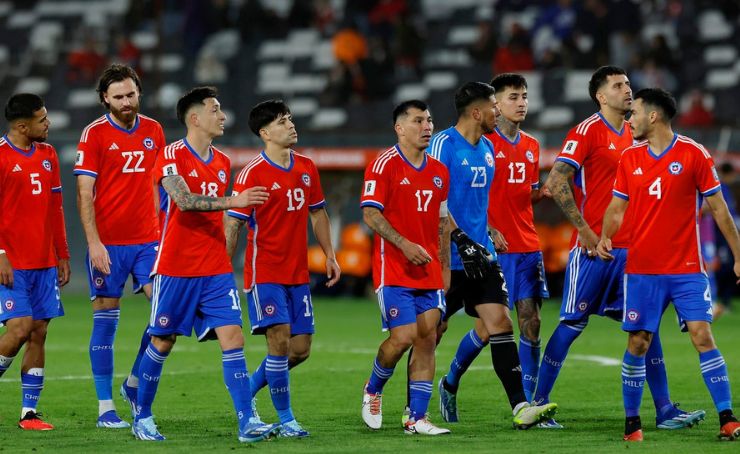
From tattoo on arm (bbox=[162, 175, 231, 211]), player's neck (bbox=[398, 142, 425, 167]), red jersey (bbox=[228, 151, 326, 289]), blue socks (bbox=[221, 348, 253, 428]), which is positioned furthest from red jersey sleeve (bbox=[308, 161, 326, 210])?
blue socks (bbox=[221, 348, 253, 428])

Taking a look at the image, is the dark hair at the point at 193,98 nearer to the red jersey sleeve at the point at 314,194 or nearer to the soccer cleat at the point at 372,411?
the red jersey sleeve at the point at 314,194

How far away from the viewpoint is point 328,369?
43.4ft

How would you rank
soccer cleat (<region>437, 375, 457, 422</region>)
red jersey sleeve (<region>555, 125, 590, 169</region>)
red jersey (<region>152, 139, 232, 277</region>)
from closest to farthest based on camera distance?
red jersey (<region>152, 139, 232, 277</region>), red jersey sleeve (<region>555, 125, 590, 169</region>), soccer cleat (<region>437, 375, 457, 422</region>)

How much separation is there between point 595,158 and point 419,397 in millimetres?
2304

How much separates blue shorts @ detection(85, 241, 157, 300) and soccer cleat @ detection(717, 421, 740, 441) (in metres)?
4.29

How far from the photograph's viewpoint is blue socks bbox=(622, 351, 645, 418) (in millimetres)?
8781

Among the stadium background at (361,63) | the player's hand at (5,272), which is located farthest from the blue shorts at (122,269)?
the stadium background at (361,63)

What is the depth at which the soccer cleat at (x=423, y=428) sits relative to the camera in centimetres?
899

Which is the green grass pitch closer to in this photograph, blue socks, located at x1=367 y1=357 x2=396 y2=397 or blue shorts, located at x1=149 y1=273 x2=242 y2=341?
blue socks, located at x1=367 y1=357 x2=396 y2=397

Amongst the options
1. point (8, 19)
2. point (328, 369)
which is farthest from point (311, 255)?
point (8, 19)

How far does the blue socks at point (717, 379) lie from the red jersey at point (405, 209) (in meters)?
1.90

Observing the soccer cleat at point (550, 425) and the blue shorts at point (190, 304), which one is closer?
the blue shorts at point (190, 304)

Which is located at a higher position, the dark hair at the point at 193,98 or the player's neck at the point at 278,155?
the dark hair at the point at 193,98

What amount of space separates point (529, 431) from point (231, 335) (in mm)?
2230
